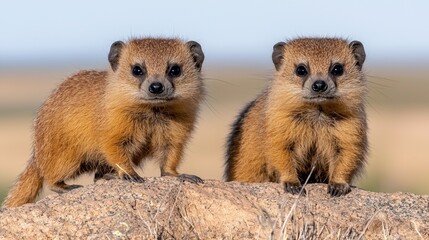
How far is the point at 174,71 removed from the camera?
11.4 meters

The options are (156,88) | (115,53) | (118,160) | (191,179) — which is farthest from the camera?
(115,53)

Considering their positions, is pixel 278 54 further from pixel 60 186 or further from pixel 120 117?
pixel 60 186

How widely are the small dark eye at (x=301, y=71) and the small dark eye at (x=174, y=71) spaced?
118 centimetres

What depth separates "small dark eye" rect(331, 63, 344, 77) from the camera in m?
11.1

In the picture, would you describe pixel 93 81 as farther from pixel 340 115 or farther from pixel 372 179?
pixel 372 179

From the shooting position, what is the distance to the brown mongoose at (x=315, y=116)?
10.7 metres

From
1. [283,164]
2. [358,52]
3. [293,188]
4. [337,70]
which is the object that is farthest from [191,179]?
[358,52]

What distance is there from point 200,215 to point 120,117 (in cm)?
222

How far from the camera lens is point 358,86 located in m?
11.0

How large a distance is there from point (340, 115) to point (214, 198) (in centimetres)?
217

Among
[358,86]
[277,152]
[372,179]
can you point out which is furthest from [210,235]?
[372,179]

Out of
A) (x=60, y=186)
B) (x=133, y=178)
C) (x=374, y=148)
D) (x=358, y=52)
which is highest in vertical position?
(x=358, y=52)

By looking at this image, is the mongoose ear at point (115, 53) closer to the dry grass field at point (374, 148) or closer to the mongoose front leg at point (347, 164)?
the dry grass field at point (374, 148)

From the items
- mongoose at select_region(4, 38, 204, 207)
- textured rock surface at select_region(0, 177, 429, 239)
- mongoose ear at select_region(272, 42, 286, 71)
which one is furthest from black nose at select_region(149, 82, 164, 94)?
textured rock surface at select_region(0, 177, 429, 239)
